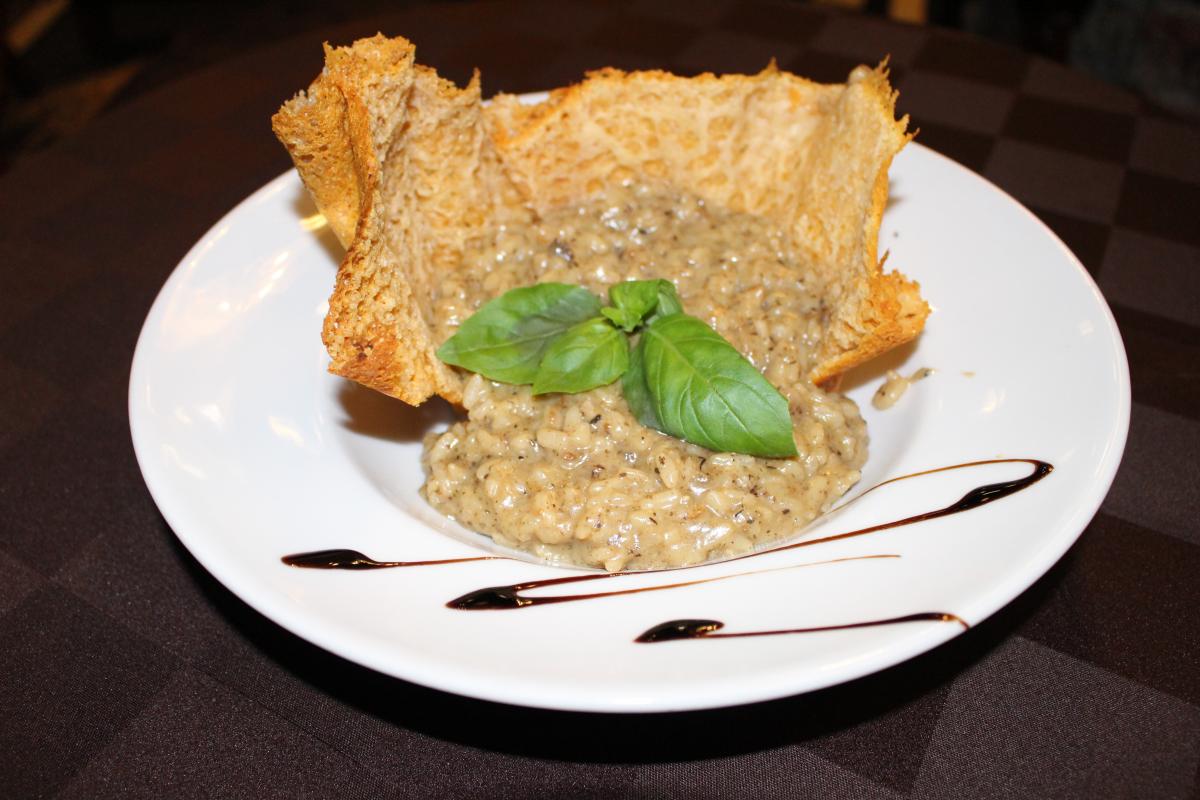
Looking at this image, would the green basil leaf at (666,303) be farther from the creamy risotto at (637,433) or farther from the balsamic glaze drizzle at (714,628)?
the balsamic glaze drizzle at (714,628)

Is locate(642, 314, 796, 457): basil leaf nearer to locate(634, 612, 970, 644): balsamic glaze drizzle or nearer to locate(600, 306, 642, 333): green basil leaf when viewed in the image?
locate(600, 306, 642, 333): green basil leaf

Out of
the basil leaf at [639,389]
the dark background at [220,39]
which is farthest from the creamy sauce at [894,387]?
the dark background at [220,39]

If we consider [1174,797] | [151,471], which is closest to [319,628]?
[151,471]

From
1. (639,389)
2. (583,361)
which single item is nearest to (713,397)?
(639,389)

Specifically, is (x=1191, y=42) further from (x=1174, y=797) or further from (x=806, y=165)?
(x=1174, y=797)

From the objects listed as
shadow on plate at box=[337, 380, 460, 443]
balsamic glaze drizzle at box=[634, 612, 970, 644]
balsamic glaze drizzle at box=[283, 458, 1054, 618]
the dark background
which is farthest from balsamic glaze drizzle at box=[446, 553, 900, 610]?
the dark background
